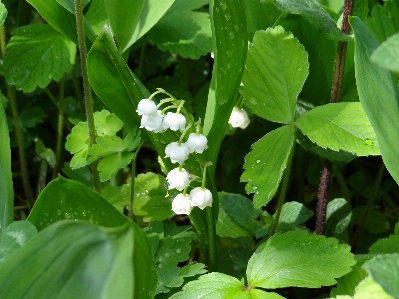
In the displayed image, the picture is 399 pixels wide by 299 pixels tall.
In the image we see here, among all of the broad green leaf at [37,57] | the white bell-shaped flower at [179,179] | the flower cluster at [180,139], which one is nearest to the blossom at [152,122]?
the flower cluster at [180,139]

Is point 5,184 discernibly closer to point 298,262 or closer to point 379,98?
point 298,262

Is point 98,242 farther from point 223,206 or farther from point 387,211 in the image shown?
point 387,211

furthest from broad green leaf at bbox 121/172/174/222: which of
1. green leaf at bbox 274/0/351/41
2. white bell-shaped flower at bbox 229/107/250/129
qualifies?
green leaf at bbox 274/0/351/41

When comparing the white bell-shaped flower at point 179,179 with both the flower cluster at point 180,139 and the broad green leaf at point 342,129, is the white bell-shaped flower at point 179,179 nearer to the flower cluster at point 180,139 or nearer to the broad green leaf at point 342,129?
the flower cluster at point 180,139

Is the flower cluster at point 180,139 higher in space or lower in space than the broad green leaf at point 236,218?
higher

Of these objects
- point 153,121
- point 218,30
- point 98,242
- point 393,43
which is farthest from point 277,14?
point 98,242

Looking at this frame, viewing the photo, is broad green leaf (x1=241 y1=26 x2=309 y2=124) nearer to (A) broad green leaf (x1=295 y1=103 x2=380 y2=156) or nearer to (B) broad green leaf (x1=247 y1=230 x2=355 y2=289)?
(A) broad green leaf (x1=295 y1=103 x2=380 y2=156)

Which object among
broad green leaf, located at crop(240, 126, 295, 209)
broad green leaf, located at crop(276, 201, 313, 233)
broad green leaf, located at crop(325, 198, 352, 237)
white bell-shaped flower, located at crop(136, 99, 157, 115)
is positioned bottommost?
broad green leaf, located at crop(325, 198, 352, 237)
